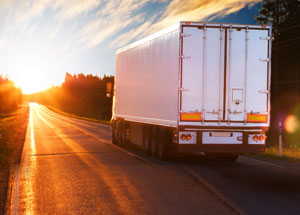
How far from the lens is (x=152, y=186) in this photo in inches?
332

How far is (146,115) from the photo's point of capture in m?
13.6

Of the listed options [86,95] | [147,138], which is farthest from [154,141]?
[86,95]

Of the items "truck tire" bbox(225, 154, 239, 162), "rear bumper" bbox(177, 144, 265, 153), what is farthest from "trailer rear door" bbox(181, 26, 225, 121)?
"truck tire" bbox(225, 154, 239, 162)

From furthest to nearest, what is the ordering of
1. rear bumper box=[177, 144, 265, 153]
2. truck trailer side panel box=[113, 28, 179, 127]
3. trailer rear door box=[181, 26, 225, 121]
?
1. truck trailer side panel box=[113, 28, 179, 127]
2. rear bumper box=[177, 144, 265, 153]
3. trailer rear door box=[181, 26, 225, 121]

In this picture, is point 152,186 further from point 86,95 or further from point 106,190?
point 86,95

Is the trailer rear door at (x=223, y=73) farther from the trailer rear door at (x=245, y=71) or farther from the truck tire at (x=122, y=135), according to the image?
the truck tire at (x=122, y=135)

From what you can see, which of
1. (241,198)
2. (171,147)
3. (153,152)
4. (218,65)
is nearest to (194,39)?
(218,65)

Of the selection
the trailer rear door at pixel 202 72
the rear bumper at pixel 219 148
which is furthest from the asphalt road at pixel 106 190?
the trailer rear door at pixel 202 72

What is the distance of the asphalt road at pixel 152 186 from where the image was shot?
21.7 ft

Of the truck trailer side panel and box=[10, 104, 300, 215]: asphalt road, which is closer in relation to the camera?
box=[10, 104, 300, 215]: asphalt road

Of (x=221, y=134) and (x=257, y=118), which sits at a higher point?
(x=257, y=118)

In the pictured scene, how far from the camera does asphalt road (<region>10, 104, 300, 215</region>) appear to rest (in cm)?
661

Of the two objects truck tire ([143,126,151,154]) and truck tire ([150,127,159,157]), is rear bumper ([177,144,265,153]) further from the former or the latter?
truck tire ([143,126,151,154])

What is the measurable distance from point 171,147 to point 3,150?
22.3 ft
